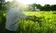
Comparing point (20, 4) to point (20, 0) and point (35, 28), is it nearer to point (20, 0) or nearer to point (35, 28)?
point (20, 0)

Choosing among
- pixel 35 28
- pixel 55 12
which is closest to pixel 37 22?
pixel 35 28

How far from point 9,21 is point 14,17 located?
0.12 metres

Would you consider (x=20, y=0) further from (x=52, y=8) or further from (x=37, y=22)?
(x=52, y=8)

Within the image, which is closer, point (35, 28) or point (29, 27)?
point (35, 28)

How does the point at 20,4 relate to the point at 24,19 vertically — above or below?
above

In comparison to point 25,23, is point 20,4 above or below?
above

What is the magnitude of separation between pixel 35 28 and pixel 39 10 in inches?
66.6

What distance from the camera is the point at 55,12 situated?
493cm

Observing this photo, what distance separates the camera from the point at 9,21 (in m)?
3.88

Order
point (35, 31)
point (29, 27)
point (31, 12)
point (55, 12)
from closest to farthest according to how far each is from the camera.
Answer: point (35, 31) < point (29, 27) < point (55, 12) < point (31, 12)

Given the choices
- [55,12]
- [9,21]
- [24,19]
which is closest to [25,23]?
[24,19]

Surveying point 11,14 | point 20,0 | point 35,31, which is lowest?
point 35,31

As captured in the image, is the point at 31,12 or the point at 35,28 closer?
the point at 35,28

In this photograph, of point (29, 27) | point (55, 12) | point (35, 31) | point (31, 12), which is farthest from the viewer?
point (31, 12)
